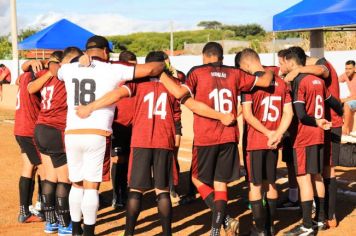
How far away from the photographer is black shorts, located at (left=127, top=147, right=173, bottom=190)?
5.51m

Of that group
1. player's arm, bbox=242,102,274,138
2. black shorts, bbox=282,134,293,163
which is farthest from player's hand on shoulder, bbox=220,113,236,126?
black shorts, bbox=282,134,293,163

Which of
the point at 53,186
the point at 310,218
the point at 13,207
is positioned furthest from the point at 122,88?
the point at 13,207

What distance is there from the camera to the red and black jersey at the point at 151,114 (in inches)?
217

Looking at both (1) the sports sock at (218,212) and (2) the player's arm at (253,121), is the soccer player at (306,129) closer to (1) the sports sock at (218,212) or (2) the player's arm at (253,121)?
(2) the player's arm at (253,121)

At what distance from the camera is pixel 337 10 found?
7.94m

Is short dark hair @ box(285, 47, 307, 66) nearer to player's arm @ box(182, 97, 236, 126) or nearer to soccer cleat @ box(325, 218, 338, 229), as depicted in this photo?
player's arm @ box(182, 97, 236, 126)

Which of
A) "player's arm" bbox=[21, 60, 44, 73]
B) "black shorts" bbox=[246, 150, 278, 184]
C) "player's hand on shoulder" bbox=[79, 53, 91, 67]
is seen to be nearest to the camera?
"player's hand on shoulder" bbox=[79, 53, 91, 67]

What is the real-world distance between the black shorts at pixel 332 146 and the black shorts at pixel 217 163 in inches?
55.5

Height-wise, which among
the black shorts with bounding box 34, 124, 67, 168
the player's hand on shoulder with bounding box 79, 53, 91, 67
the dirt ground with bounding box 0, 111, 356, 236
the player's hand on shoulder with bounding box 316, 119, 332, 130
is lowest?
the dirt ground with bounding box 0, 111, 356, 236

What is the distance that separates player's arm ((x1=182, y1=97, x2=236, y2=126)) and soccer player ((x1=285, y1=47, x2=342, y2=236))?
91cm

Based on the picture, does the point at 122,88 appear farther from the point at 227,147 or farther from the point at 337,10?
the point at 337,10

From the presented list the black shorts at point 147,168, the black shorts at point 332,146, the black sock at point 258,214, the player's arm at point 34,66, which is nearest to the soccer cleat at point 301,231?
the black sock at point 258,214

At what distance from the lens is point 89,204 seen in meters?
5.49

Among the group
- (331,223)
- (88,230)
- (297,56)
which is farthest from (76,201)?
(331,223)
